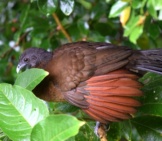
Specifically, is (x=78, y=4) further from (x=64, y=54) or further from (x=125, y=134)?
(x=125, y=134)

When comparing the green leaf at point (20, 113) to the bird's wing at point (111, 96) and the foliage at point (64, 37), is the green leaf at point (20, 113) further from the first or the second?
the bird's wing at point (111, 96)

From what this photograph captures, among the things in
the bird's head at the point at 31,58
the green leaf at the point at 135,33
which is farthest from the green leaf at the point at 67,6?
the green leaf at the point at 135,33

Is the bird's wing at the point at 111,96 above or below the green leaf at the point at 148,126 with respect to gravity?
above

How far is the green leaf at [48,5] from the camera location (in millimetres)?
1442

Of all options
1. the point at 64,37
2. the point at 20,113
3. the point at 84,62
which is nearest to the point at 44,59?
the point at 84,62

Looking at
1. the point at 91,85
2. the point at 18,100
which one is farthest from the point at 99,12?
the point at 18,100

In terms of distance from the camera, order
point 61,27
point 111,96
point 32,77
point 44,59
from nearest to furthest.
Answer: point 32,77, point 111,96, point 44,59, point 61,27

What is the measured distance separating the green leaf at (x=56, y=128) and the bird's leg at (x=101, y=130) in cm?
39

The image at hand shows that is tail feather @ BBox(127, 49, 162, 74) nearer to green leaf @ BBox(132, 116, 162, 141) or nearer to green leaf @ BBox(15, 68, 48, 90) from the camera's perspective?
green leaf @ BBox(132, 116, 162, 141)

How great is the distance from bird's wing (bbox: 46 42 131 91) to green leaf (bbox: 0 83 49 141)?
0.34 metres

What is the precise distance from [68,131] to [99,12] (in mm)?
1413

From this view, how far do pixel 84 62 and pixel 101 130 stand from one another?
0.23 m

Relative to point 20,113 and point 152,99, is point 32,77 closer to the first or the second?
point 20,113

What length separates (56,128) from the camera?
2.38 ft
